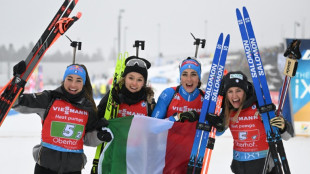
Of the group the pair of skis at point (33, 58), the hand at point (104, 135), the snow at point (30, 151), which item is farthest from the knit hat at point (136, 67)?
the snow at point (30, 151)

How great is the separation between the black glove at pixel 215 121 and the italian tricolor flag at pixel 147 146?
31 cm

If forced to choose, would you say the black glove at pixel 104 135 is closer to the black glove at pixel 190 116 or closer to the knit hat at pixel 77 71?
the knit hat at pixel 77 71

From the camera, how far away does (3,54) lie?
22.0 metres

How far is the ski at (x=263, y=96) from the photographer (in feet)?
8.71

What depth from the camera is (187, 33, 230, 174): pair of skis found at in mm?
2783

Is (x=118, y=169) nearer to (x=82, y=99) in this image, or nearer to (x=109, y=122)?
(x=109, y=122)

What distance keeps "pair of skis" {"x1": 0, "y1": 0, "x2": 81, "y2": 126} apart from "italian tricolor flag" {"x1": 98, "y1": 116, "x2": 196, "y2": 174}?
0.77 metres

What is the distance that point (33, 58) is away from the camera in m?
2.62

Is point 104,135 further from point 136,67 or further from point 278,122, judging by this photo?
point 278,122

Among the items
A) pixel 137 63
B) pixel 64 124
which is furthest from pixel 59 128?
pixel 137 63

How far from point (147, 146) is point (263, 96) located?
1.02 m

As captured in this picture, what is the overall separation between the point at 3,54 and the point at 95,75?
258 inches

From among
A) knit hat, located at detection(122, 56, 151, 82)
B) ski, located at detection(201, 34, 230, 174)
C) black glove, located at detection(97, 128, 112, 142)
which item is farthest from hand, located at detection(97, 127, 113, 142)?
ski, located at detection(201, 34, 230, 174)

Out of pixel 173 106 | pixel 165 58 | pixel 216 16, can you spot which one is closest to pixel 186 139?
pixel 173 106
